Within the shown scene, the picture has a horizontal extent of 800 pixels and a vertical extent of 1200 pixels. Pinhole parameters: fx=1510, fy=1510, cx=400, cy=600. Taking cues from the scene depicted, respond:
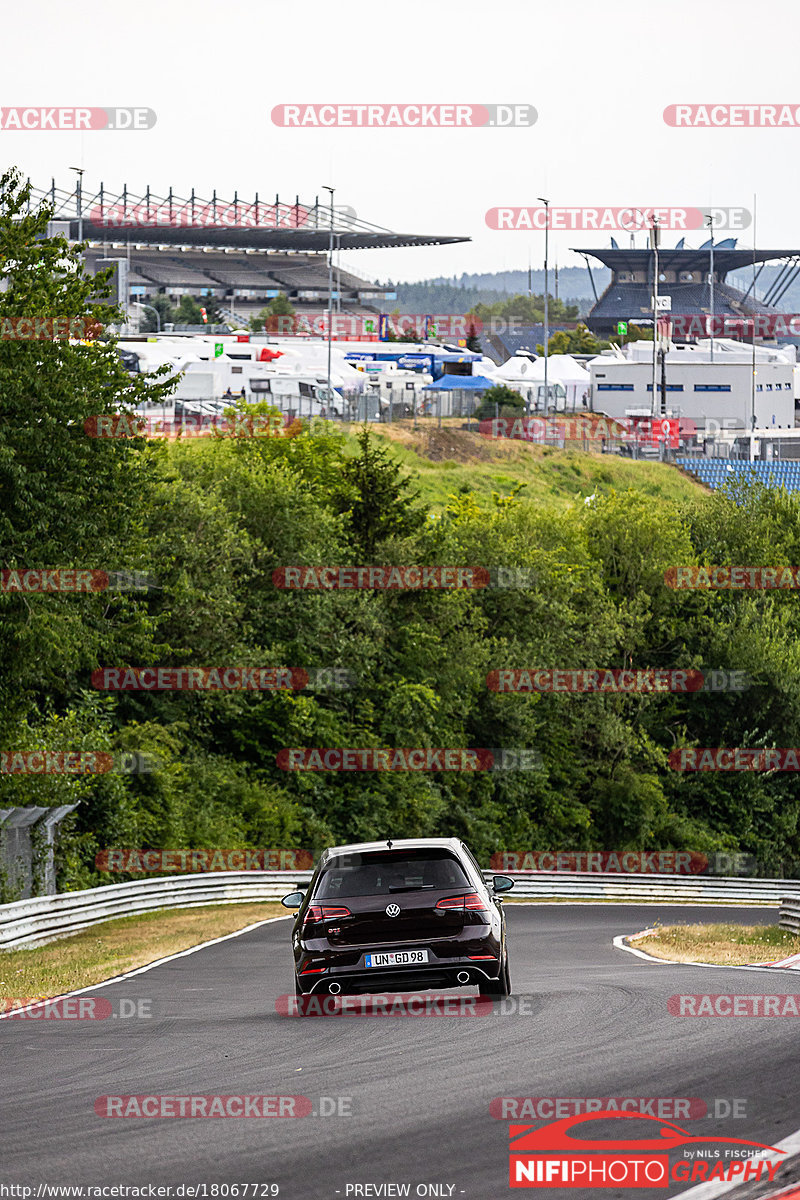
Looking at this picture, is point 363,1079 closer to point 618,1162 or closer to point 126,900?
point 618,1162

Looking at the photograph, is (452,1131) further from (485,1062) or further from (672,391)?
(672,391)

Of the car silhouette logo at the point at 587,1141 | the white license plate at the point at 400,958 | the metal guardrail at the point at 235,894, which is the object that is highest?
the car silhouette logo at the point at 587,1141

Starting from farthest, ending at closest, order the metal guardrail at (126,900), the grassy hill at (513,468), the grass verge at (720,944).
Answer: the grassy hill at (513,468) < the metal guardrail at (126,900) < the grass verge at (720,944)

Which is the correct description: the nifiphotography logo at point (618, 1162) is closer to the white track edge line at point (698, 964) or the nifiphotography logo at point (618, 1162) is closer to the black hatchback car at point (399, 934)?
the black hatchback car at point (399, 934)

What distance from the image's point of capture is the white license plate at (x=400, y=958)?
1109 cm

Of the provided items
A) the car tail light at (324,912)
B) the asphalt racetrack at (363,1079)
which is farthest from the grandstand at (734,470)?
the car tail light at (324,912)

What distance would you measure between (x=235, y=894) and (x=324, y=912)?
19005mm

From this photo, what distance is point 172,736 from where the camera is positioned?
116ft

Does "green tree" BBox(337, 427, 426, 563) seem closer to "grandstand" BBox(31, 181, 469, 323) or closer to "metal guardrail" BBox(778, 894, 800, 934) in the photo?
"metal guardrail" BBox(778, 894, 800, 934)

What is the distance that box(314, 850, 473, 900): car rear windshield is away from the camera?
11.4 metres

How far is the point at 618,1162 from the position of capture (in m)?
6.45

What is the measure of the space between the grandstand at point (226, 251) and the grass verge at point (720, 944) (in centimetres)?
14385

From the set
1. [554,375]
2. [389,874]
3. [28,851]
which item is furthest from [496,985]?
[554,375]

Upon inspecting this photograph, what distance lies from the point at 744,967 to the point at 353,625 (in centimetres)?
2539
